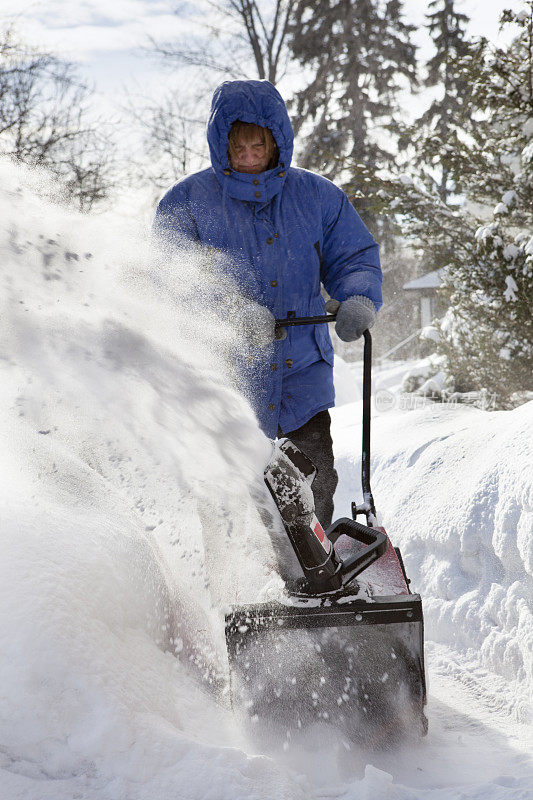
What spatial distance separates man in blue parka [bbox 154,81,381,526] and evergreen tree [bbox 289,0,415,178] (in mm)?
15504

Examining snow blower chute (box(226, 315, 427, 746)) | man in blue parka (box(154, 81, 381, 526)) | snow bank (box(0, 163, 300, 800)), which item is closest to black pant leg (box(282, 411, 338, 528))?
man in blue parka (box(154, 81, 381, 526))

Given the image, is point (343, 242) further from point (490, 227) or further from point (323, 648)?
point (490, 227)

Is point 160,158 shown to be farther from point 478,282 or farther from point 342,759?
point 342,759

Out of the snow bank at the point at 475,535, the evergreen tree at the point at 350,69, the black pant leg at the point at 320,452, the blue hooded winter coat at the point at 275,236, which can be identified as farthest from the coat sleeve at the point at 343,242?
the evergreen tree at the point at 350,69

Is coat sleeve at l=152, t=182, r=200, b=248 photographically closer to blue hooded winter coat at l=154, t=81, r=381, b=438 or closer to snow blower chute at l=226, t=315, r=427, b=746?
blue hooded winter coat at l=154, t=81, r=381, b=438

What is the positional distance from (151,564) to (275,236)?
149cm

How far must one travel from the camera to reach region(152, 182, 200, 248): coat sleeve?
289cm

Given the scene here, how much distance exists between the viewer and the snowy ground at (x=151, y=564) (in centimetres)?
162

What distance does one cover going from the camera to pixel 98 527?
94.5 inches

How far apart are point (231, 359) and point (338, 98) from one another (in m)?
18.0

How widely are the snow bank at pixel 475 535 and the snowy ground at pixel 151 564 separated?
0.04 ft

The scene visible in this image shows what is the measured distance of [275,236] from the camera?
113 inches

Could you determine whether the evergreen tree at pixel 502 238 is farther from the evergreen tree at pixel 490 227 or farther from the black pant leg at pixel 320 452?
the black pant leg at pixel 320 452

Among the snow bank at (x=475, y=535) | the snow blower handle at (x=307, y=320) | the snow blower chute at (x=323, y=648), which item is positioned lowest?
the snow bank at (x=475, y=535)
